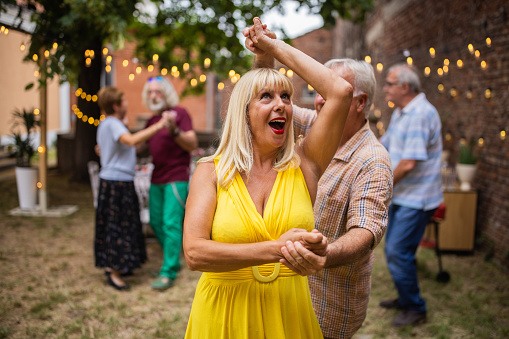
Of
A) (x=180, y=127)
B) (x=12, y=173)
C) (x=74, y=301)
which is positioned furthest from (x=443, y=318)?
(x=12, y=173)

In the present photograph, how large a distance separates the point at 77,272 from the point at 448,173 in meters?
4.60

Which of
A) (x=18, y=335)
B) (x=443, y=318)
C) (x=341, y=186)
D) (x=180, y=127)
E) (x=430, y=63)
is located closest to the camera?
(x=341, y=186)

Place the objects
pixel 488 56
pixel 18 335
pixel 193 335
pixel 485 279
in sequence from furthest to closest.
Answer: pixel 488 56, pixel 485 279, pixel 18 335, pixel 193 335

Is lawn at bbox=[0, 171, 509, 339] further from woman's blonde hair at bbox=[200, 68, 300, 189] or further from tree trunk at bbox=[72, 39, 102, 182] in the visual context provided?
tree trunk at bbox=[72, 39, 102, 182]

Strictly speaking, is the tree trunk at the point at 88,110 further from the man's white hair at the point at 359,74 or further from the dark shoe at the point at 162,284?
the man's white hair at the point at 359,74

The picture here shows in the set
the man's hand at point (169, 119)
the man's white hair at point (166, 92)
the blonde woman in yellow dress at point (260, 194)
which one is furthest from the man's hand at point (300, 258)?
the man's white hair at point (166, 92)

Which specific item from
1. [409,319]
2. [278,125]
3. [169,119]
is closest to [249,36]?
[278,125]

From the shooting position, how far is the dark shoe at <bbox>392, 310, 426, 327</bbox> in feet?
12.4

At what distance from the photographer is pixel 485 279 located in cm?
486

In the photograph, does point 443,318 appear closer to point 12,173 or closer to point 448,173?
point 448,173

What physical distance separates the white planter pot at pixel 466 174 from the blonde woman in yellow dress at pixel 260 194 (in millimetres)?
4542

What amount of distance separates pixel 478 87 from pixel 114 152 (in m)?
4.52

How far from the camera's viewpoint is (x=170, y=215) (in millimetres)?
4359

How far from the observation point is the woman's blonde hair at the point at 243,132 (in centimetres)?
165
